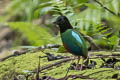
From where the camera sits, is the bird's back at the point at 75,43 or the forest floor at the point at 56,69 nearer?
the forest floor at the point at 56,69

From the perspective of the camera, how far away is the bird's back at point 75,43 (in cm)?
296

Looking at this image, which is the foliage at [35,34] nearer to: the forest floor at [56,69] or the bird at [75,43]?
the forest floor at [56,69]

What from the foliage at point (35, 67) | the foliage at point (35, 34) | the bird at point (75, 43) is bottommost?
the foliage at point (35, 34)

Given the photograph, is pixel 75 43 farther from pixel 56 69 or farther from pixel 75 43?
pixel 56 69

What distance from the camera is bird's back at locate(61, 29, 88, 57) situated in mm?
2955

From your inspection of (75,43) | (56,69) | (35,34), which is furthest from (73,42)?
(35,34)

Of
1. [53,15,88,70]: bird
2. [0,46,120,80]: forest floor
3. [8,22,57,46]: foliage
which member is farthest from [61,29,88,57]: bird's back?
[8,22,57,46]: foliage

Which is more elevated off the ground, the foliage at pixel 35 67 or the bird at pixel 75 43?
the bird at pixel 75 43

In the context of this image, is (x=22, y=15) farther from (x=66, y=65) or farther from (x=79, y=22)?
(x=66, y=65)

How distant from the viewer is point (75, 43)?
9.77 feet

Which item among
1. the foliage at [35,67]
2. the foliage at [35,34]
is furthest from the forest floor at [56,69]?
the foliage at [35,34]

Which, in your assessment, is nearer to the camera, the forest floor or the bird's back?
the forest floor

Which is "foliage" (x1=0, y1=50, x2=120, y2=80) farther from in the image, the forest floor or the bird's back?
the bird's back

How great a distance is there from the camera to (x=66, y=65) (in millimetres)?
3289
